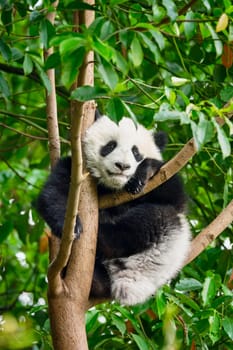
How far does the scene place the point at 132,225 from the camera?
4.05 meters

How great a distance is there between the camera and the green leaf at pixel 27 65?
3558 mm

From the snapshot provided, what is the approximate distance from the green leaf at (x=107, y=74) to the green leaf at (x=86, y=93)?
6cm

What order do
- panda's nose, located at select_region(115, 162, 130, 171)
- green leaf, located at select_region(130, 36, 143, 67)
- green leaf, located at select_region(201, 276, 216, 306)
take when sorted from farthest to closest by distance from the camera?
panda's nose, located at select_region(115, 162, 130, 171) → green leaf, located at select_region(201, 276, 216, 306) → green leaf, located at select_region(130, 36, 143, 67)

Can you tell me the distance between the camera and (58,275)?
315 centimetres

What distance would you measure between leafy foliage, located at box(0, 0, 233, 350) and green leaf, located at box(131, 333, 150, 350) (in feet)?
0.03

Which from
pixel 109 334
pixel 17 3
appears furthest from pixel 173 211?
pixel 17 3

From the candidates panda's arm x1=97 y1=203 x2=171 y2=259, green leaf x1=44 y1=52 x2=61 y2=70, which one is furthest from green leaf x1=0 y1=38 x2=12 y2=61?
panda's arm x1=97 y1=203 x2=171 y2=259

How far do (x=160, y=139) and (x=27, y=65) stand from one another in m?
1.08

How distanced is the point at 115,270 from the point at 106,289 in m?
0.24

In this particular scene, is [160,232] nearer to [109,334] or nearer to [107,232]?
[107,232]

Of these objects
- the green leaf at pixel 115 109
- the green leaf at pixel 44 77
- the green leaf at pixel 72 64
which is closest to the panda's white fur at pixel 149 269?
the green leaf at pixel 44 77

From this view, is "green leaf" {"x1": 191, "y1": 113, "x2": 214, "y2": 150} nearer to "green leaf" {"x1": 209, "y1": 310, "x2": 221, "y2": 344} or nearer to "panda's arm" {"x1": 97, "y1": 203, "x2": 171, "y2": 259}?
"green leaf" {"x1": 209, "y1": 310, "x2": 221, "y2": 344}

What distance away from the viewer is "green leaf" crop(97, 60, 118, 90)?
2296 mm

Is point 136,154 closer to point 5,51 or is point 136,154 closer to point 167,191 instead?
point 167,191
